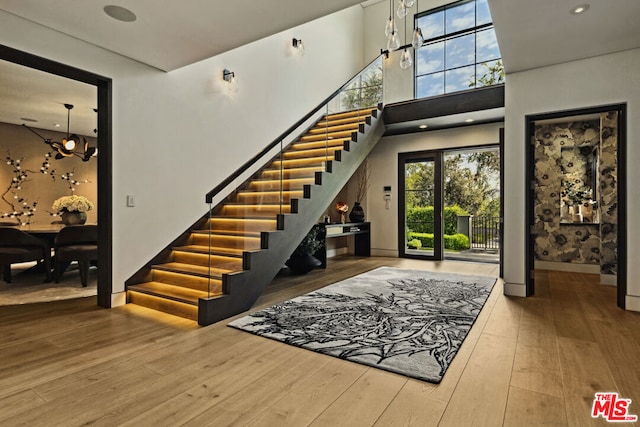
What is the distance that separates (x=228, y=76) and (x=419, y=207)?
4575mm

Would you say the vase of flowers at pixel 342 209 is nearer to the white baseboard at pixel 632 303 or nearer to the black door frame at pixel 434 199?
the black door frame at pixel 434 199

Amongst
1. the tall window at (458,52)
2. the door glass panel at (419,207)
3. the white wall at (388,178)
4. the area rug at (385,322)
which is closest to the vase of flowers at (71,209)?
the area rug at (385,322)

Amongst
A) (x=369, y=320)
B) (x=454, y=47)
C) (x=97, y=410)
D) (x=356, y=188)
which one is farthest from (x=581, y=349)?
(x=454, y=47)

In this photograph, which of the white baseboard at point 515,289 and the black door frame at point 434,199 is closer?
the white baseboard at point 515,289

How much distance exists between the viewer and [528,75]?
4309 mm

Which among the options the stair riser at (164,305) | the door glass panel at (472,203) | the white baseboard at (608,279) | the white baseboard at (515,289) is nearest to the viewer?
the stair riser at (164,305)

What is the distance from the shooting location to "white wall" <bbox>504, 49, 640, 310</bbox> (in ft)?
12.2

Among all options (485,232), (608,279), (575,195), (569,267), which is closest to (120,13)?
(608,279)

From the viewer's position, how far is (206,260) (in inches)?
165

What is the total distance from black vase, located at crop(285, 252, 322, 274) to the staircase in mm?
1047

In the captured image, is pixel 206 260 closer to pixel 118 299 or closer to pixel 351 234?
pixel 118 299

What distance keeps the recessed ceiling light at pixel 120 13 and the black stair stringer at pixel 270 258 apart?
2.37 meters

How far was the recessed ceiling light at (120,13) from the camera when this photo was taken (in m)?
2.88

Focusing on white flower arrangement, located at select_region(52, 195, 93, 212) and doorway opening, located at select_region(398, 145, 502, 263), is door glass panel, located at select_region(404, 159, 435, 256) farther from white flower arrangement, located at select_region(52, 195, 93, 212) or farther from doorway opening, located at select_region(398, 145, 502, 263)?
white flower arrangement, located at select_region(52, 195, 93, 212)
